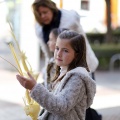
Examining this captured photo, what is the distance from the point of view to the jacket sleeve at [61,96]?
223 cm

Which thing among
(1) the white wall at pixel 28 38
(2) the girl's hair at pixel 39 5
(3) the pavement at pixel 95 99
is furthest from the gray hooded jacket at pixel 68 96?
(1) the white wall at pixel 28 38

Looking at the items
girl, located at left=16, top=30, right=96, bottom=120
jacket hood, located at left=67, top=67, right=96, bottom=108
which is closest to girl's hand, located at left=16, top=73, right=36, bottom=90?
girl, located at left=16, top=30, right=96, bottom=120

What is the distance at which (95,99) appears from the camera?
7547 mm

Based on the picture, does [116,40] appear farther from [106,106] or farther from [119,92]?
[106,106]

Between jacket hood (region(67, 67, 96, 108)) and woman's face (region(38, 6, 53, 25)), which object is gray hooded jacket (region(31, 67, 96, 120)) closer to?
jacket hood (region(67, 67, 96, 108))

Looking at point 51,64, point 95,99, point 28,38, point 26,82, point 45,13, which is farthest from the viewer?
point 28,38

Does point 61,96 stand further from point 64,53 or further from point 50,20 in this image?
point 50,20

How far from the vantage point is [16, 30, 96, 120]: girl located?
2232mm

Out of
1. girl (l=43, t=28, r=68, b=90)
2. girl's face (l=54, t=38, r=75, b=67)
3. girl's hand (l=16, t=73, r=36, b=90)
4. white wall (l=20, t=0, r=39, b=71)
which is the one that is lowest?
white wall (l=20, t=0, r=39, b=71)

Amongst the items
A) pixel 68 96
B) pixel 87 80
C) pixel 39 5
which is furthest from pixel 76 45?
pixel 39 5

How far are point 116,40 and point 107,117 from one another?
1175cm

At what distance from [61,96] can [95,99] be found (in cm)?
535

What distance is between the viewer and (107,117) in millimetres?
5688

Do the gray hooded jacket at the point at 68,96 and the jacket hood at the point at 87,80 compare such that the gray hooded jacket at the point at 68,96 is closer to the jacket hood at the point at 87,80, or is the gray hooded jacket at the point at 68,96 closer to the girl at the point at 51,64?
the jacket hood at the point at 87,80
